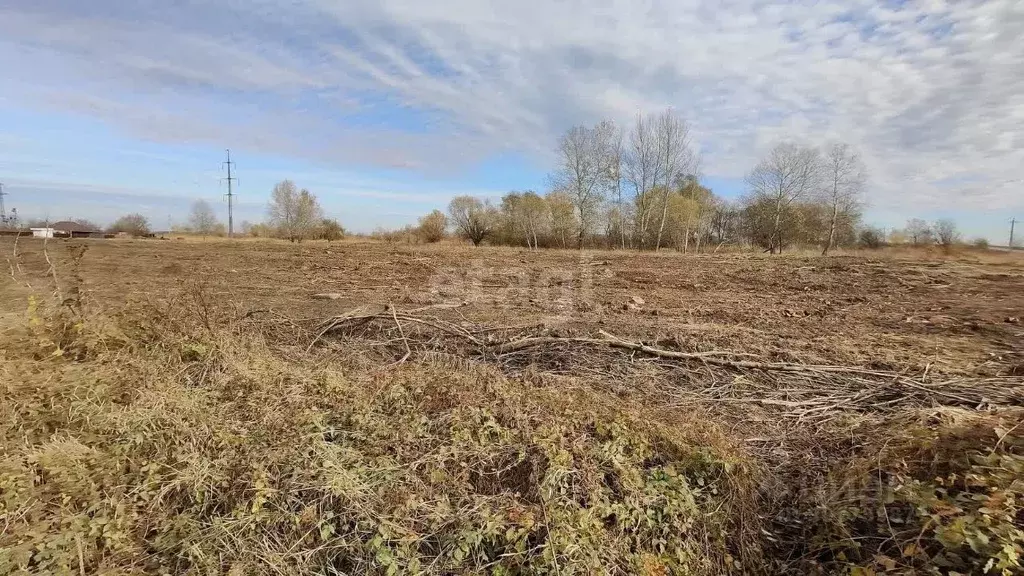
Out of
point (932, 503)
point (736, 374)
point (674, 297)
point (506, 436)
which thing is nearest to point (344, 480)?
point (506, 436)

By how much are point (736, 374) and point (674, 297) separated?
4.88 metres

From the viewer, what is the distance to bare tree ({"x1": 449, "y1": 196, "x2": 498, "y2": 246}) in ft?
122

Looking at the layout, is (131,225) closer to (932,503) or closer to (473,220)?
(473,220)

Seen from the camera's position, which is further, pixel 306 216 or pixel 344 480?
pixel 306 216

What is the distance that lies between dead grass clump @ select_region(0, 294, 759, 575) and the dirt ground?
2288 mm

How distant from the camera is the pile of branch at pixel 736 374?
12.9 feet

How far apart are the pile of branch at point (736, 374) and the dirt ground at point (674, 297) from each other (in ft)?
1.37

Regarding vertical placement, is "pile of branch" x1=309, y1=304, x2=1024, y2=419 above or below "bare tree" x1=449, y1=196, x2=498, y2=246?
below

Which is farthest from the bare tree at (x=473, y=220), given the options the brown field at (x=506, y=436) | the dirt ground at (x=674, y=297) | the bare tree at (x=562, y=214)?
the brown field at (x=506, y=436)

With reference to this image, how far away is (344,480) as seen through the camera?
2.72m

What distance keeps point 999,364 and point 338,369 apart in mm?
6821

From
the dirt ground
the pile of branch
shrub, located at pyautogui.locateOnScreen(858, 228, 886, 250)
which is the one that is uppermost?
shrub, located at pyautogui.locateOnScreen(858, 228, 886, 250)

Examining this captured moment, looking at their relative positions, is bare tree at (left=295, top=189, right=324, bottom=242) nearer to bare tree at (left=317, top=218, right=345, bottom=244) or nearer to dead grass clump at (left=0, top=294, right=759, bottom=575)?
bare tree at (left=317, top=218, right=345, bottom=244)

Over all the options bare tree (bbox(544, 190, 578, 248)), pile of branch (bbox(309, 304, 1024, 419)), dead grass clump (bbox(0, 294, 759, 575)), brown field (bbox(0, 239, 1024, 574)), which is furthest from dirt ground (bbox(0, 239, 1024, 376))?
bare tree (bbox(544, 190, 578, 248))
